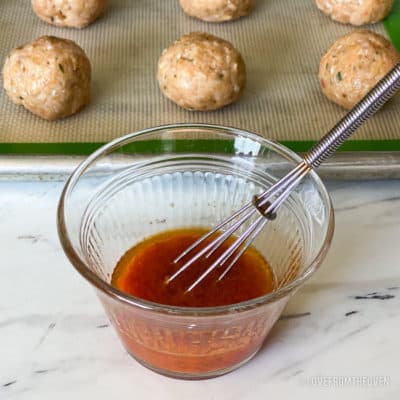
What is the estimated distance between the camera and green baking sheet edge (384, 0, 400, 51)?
154cm

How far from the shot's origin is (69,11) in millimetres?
1491

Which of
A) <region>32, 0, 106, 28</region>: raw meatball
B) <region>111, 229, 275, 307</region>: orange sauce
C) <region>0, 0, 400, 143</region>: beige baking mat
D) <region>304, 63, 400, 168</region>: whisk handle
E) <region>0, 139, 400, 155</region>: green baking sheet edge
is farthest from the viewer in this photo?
<region>32, 0, 106, 28</region>: raw meatball

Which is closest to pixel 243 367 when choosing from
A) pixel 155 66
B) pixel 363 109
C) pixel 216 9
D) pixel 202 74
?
pixel 363 109

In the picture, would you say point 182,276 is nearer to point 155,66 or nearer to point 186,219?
point 186,219

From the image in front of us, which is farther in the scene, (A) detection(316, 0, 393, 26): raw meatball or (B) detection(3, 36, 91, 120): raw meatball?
(A) detection(316, 0, 393, 26): raw meatball

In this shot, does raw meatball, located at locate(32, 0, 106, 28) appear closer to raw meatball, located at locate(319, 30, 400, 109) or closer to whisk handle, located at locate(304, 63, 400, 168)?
raw meatball, located at locate(319, 30, 400, 109)

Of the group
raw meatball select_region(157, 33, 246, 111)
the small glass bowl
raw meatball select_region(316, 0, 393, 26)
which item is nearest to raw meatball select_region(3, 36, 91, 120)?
raw meatball select_region(157, 33, 246, 111)

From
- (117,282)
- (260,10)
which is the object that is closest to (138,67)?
(260,10)

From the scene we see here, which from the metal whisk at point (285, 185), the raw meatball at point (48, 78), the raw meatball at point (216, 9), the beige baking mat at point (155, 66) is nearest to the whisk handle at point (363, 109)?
the metal whisk at point (285, 185)

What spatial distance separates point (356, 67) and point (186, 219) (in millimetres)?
507

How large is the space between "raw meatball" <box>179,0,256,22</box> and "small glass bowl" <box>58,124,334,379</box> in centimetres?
60

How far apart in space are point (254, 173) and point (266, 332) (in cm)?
24

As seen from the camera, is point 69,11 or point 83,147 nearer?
point 83,147

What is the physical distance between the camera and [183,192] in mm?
1055
